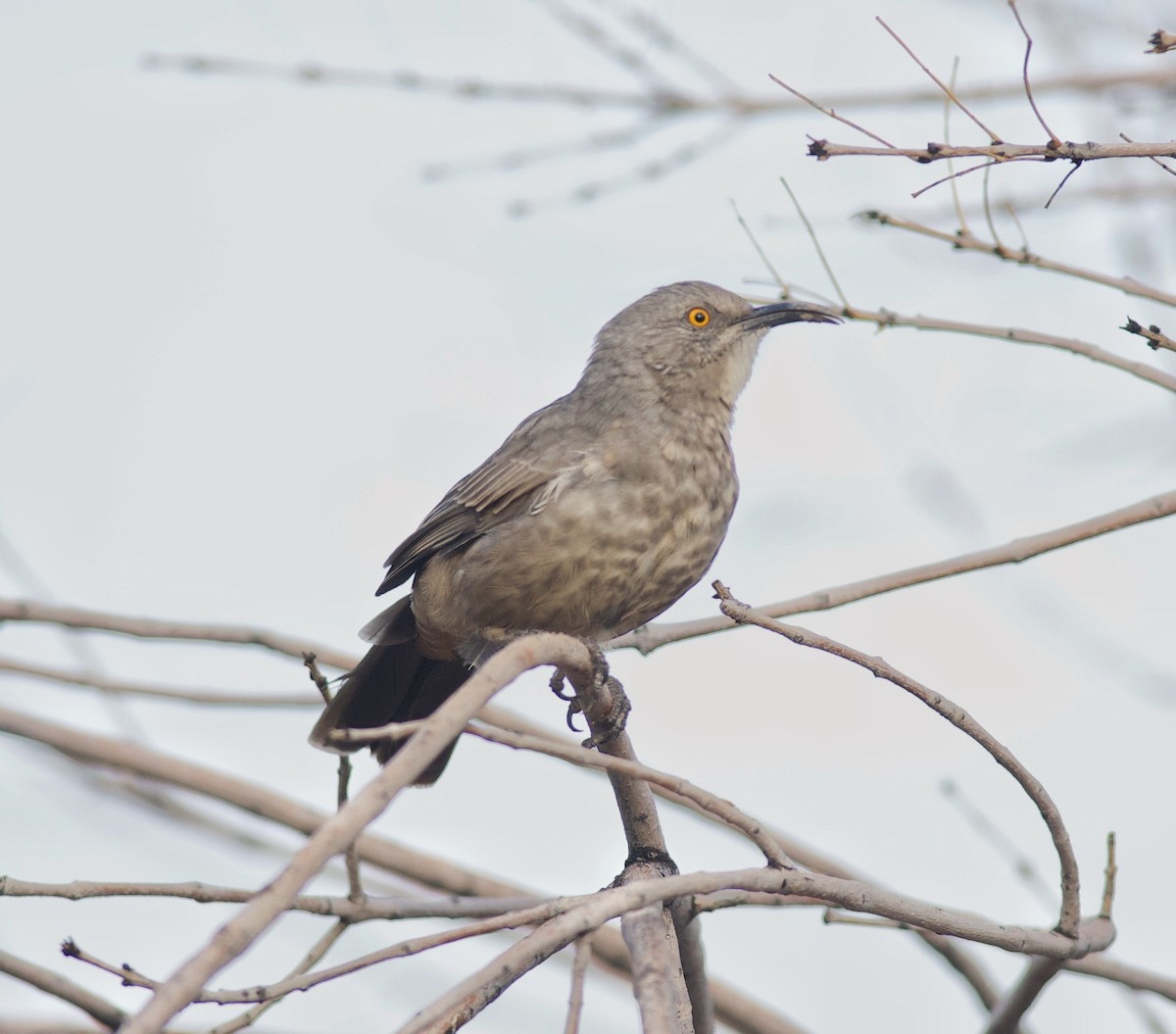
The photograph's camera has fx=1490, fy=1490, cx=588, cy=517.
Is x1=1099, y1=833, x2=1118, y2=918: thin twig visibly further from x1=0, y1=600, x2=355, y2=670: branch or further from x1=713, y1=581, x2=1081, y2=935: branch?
x1=0, y1=600, x2=355, y2=670: branch

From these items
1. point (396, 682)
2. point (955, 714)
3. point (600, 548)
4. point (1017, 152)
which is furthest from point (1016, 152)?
point (396, 682)

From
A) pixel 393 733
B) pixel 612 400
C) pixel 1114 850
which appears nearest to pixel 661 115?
pixel 612 400

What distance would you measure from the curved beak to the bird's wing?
3.72ft

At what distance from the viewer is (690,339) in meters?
5.63

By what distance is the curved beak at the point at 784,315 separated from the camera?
17.6 ft

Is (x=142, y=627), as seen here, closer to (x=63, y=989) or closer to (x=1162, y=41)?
(x=63, y=989)

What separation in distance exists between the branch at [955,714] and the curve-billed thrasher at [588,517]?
1801 mm

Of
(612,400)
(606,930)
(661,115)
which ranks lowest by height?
(606,930)

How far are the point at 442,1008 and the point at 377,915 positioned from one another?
72.5 inches

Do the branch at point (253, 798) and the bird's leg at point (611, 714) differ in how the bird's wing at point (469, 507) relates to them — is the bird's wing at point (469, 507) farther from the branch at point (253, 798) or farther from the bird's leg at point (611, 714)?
the bird's leg at point (611, 714)

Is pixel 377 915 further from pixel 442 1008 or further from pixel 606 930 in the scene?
Result: pixel 442 1008

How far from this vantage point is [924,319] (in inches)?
163

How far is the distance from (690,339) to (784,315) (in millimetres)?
363

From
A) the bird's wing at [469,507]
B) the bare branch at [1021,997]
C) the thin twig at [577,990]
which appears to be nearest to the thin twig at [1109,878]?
the bare branch at [1021,997]
